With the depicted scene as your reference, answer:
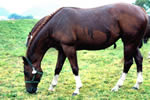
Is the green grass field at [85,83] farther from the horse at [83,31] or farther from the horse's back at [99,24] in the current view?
the horse's back at [99,24]

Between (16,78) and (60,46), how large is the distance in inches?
97.0

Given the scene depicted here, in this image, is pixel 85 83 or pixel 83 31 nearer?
pixel 83 31

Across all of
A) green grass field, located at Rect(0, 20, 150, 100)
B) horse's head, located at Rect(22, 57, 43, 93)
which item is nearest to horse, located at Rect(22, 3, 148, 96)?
horse's head, located at Rect(22, 57, 43, 93)

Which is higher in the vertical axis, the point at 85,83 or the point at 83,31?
the point at 83,31

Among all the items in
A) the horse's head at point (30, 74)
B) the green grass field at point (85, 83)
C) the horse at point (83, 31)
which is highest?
the horse at point (83, 31)

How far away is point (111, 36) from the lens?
4.90 m

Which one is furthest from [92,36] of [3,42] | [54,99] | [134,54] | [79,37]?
[3,42]

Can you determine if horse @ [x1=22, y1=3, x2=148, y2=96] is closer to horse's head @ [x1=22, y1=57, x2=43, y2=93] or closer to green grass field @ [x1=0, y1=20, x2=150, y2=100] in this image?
horse's head @ [x1=22, y1=57, x2=43, y2=93]

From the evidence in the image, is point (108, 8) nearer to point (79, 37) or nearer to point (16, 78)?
point (79, 37)

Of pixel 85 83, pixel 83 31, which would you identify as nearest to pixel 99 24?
pixel 83 31

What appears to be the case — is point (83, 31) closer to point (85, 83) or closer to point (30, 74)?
point (30, 74)

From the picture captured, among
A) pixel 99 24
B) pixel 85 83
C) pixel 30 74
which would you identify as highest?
pixel 99 24

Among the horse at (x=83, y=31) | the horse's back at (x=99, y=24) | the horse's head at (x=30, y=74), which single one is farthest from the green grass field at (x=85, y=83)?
the horse's back at (x=99, y=24)

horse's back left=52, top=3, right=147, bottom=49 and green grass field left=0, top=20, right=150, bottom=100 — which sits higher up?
horse's back left=52, top=3, right=147, bottom=49
